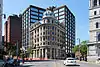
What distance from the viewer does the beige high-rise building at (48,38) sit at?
125 meters

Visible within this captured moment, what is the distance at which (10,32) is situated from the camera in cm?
16888

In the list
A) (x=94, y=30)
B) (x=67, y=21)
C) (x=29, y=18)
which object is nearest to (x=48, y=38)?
(x=29, y=18)

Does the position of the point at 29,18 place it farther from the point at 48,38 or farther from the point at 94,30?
the point at 94,30

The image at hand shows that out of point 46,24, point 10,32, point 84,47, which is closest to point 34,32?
point 46,24

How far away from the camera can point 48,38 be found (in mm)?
125625

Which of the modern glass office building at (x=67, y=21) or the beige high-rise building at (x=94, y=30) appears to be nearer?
the beige high-rise building at (x=94, y=30)

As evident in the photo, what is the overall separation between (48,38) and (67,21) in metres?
40.6

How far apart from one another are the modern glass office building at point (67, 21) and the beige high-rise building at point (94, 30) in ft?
262

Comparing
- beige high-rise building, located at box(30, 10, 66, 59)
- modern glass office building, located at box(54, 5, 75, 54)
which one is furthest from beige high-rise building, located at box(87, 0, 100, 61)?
modern glass office building, located at box(54, 5, 75, 54)

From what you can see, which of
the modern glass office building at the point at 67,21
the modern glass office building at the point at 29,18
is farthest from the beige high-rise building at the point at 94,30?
the modern glass office building at the point at 29,18

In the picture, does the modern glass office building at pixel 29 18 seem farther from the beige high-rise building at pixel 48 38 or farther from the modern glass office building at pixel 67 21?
the beige high-rise building at pixel 48 38

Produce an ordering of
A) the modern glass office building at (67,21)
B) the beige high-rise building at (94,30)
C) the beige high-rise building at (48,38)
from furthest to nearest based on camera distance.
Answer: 1. the modern glass office building at (67,21)
2. the beige high-rise building at (48,38)
3. the beige high-rise building at (94,30)

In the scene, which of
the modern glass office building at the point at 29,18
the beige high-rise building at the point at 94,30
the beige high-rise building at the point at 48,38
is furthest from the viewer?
the modern glass office building at the point at 29,18

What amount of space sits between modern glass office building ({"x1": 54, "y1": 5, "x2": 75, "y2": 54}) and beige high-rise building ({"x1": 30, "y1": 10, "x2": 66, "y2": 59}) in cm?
2172
